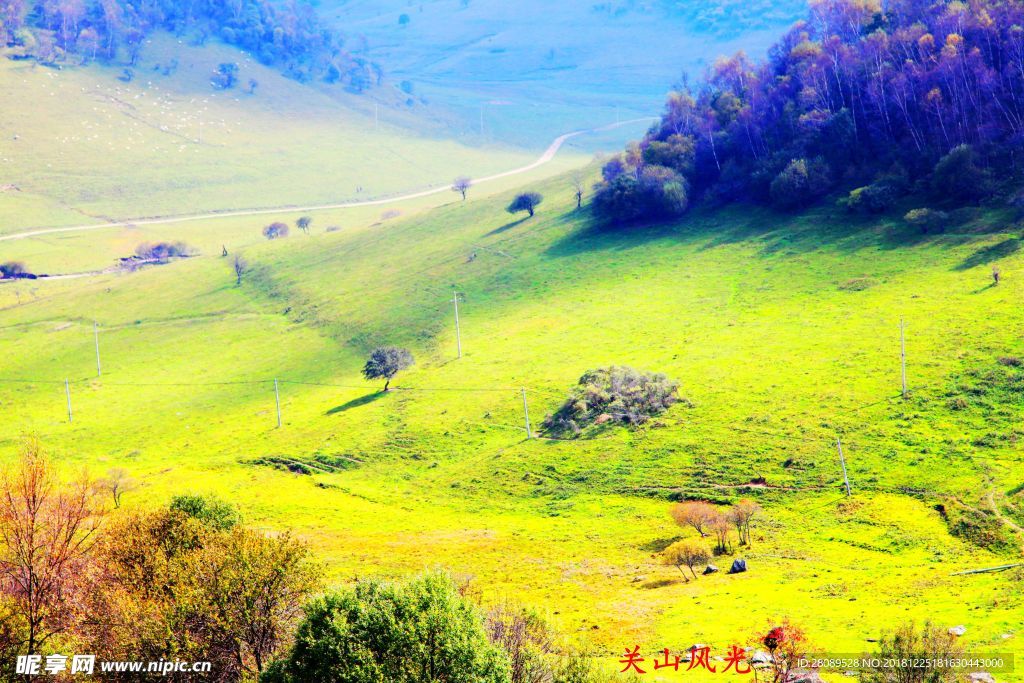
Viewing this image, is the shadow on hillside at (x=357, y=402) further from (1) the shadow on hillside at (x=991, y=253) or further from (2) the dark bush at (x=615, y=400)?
(1) the shadow on hillside at (x=991, y=253)

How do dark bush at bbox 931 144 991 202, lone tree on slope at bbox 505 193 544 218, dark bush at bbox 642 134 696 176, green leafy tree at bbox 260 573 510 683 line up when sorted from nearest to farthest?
green leafy tree at bbox 260 573 510 683, dark bush at bbox 931 144 991 202, dark bush at bbox 642 134 696 176, lone tree on slope at bbox 505 193 544 218

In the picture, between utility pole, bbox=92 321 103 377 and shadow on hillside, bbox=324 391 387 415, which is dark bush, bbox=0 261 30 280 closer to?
utility pole, bbox=92 321 103 377

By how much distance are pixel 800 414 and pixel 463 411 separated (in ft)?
111

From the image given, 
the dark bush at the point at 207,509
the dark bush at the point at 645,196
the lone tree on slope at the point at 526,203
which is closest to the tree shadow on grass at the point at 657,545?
the dark bush at the point at 207,509

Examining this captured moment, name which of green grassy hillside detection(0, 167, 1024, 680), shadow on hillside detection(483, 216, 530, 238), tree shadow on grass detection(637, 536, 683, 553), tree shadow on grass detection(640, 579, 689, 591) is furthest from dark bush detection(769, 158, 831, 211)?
tree shadow on grass detection(640, 579, 689, 591)

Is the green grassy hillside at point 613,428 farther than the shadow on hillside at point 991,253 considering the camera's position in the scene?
No

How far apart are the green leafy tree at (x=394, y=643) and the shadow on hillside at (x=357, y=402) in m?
63.0

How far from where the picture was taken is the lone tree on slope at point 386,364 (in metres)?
102

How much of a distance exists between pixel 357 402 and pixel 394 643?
220ft

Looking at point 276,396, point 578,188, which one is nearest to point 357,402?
point 276,396

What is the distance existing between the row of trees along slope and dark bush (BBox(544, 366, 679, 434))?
51658 millimetres

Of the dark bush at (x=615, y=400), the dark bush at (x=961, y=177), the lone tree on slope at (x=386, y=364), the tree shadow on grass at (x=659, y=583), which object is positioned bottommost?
the tree shadow on grass at (x=659, y=583)

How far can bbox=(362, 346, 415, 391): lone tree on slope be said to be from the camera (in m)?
102

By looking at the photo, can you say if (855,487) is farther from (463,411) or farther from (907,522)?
(463,411)
